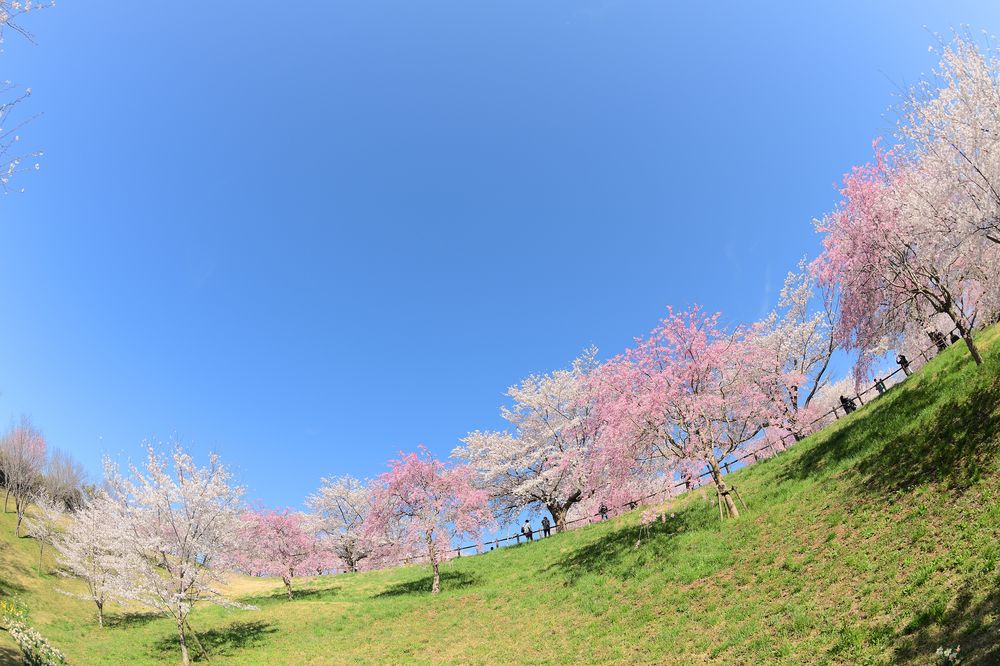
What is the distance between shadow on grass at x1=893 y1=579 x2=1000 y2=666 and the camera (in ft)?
22.4

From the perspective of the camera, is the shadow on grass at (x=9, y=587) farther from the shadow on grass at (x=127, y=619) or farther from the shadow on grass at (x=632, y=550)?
the shadow on grass at (x=632, y=550)

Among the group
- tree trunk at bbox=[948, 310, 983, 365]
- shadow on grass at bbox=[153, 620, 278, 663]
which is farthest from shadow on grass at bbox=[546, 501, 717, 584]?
shadow on grass at bbox=[153, 620, 278, 663]

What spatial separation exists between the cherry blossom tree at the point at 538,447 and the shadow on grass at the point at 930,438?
24227 mm

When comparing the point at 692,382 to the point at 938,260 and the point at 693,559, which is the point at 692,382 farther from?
the point at 938,260

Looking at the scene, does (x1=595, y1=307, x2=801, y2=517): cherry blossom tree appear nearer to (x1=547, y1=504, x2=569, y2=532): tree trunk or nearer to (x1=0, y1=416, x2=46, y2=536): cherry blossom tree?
(x1=547, y1=504, x2=569, y2=532): tree trunk

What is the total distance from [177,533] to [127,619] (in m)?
12.9

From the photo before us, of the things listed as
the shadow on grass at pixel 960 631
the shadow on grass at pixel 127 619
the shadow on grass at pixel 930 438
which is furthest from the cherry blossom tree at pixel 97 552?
the shadow on grass at pixel 930 438

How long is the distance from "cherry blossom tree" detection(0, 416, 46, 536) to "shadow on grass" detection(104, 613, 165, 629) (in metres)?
18.9

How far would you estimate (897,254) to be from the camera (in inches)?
734

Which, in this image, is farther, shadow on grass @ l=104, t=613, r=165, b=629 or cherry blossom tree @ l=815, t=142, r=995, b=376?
shadow on grass @ l=104, t=613, r=165, b=629

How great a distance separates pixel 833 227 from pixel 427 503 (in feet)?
94.7

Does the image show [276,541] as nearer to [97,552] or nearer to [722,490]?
[97,552]

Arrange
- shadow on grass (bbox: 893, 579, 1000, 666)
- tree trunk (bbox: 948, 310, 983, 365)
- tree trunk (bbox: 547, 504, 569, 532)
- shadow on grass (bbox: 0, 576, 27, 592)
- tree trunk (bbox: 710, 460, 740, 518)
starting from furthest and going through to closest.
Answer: tree trunk (bbox: 547, 504, 569, 532), shadow on grass (bbox: 0, 576, 27, 592), tree trunk (bbox: 710, 460, 740, 518), tree trunk (bbox: 948, 310, 983, 365), shadow on grass (bbox: 893, 579, 1000, 666)

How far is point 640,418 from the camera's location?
70.5 feet
